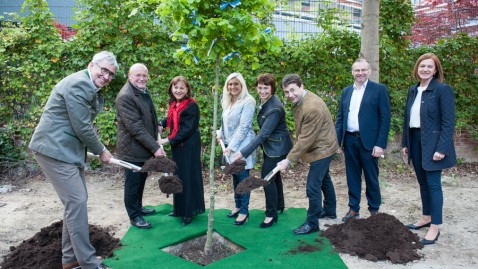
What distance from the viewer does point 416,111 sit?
14.0 feet

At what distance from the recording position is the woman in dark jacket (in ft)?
14.4

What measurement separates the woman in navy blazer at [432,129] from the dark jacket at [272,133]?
1.37m

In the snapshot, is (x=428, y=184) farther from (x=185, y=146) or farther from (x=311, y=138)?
(x=185, y=146)

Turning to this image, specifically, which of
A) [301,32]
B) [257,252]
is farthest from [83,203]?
[301,32]

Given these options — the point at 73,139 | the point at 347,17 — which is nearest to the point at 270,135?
the point at 73,139

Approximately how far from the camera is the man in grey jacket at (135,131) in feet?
14.4

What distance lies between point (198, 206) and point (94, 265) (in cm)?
162

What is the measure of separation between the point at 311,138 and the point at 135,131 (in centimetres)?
191

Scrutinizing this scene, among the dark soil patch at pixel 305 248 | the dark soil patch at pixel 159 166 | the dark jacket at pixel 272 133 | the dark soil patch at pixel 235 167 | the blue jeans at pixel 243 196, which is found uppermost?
the dark jacket at pixel 272 133

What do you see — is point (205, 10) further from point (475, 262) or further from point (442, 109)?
point (475, 262)

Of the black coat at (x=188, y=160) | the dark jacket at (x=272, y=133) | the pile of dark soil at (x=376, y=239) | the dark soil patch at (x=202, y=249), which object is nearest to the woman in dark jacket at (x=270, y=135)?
the dark jacket at (x=272, y=133)

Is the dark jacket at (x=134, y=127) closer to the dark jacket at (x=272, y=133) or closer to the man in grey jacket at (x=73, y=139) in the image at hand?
the man in grey jacket at (x=73, y=139)

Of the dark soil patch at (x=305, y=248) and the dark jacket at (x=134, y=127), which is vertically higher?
the dark jacket at (x=134, y=127)

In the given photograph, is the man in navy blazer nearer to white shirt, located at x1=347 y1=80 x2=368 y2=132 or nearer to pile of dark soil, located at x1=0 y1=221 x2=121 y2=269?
white shirt, located at x1=347 y1=80 x2=368 y2=132
